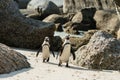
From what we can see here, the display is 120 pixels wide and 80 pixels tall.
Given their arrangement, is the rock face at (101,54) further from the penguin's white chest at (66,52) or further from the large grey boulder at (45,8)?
the large grey boulder at (45,8)

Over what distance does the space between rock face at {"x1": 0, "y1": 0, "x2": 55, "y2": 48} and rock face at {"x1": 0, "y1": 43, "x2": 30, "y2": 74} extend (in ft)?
22.6

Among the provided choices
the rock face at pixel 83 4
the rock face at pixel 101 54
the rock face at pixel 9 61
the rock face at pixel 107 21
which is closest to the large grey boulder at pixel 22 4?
the rock face at pixel 83 4

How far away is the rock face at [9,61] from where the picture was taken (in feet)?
44.5

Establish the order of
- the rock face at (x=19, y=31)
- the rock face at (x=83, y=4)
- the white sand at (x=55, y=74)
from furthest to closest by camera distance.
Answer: the rock face at (x=83, y=4)
the rock face at (x=19, y=31)
the white sand at (x=55, y=74)

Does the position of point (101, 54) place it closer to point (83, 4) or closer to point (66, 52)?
point (66, 52)

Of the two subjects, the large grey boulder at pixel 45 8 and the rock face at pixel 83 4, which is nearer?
the large grey boulder at pixel 45 8

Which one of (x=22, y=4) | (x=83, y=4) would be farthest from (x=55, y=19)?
(x=22, y=4)

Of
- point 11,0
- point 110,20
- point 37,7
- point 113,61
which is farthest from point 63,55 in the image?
point 37,7

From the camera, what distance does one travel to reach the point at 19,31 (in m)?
22.0

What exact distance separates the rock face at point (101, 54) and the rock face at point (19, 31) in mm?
5093

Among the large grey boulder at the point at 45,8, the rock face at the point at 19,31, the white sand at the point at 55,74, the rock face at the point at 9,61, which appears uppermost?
the large grey boulder at the point at 45,8

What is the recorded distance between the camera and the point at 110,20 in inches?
1438

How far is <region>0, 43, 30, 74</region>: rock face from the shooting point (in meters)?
13.6

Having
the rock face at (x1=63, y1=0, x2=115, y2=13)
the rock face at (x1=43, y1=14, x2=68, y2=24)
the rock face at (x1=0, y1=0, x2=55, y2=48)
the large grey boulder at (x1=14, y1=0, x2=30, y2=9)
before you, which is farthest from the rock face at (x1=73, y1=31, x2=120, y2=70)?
the large grey boulder at (x1=14, y1=0, x2=30, y2=9)
